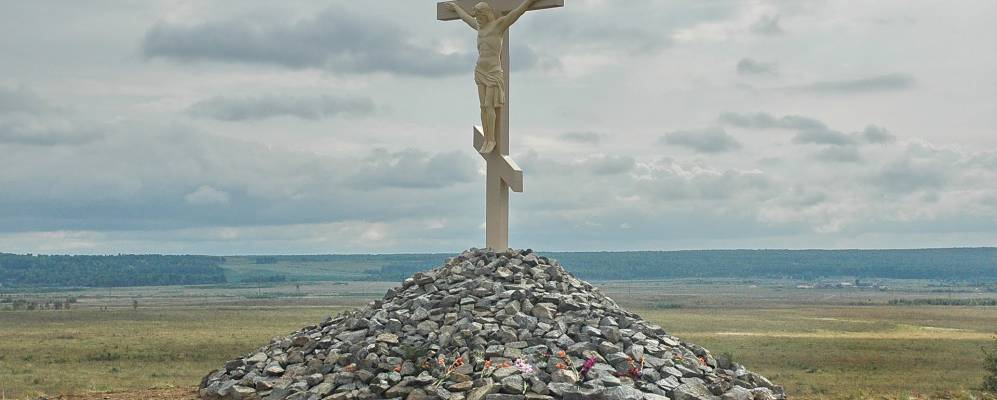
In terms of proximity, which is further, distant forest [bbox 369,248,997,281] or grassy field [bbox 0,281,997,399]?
distant forest [bbox 369,248,997,281]

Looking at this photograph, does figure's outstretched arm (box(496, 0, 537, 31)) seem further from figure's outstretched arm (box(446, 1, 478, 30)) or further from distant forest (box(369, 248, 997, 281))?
distant forest (box(369, 248, 997, 281))

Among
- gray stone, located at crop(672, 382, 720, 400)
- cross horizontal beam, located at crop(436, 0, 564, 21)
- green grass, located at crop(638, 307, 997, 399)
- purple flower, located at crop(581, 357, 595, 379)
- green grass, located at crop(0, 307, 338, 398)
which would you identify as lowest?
green grass, located at crop(638, 307, 997, 399)

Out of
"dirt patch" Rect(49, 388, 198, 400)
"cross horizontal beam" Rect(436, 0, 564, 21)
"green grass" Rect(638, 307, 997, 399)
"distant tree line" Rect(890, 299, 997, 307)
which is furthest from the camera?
"distant tree line" Rect(890, 299, 997, 307)

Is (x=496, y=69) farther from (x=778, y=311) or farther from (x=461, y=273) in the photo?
(x=778, y=311)

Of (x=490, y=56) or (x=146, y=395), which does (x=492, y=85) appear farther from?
(x=146, y=395)

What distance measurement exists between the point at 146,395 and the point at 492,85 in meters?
8.58

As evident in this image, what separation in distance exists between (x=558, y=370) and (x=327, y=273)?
16758 cm

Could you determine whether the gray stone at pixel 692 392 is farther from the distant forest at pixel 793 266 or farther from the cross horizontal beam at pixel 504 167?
the distant forest at pixel 793 266

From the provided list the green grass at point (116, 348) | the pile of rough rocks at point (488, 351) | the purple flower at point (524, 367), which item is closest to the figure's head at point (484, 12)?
the pile of rough rocks at point (488, 351)

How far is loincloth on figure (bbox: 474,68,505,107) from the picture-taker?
19.6 metres

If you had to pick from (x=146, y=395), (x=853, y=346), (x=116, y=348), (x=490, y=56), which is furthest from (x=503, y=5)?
(x=853, y=346)

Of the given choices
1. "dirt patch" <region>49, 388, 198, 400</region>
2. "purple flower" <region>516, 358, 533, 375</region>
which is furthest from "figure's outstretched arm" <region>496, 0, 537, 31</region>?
"dirt patch" <region>49, 388, 198, 400</region>

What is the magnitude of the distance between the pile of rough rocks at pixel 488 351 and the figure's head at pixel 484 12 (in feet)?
14.2

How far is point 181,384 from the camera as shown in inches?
837
